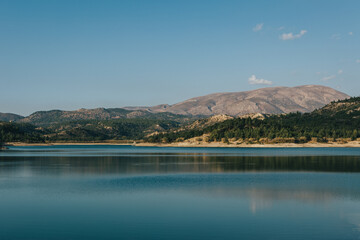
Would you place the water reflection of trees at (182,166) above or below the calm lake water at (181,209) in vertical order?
below

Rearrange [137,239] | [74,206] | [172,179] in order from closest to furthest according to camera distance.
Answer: [137,239] → [74,206] → [172,179]

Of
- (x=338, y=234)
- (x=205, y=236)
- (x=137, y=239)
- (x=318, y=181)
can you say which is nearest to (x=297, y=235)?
(x=338, y=234)

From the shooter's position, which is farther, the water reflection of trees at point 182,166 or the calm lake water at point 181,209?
the water reflection of trees at point 182,166

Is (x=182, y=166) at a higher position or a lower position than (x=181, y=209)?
lower

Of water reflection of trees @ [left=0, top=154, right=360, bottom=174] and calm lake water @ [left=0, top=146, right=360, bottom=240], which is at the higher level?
calm lake water @ [left=0, top=146, right=360, bottom=240]

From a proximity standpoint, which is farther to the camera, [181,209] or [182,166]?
[182,166]

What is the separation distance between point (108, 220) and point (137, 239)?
8330 mm

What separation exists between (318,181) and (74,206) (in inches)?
1734

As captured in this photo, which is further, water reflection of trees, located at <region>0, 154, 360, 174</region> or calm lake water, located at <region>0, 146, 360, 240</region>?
water reflection of trees, located at <region>0, 154, 360, 174</region>

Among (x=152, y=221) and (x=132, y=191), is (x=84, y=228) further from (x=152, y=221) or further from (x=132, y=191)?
(x=132, y=191)

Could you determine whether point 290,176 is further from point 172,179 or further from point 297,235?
point 297,235

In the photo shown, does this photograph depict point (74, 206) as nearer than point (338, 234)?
No

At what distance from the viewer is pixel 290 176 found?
3081 inches

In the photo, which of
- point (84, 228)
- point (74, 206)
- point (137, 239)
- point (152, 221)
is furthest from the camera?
point (74, 206)
